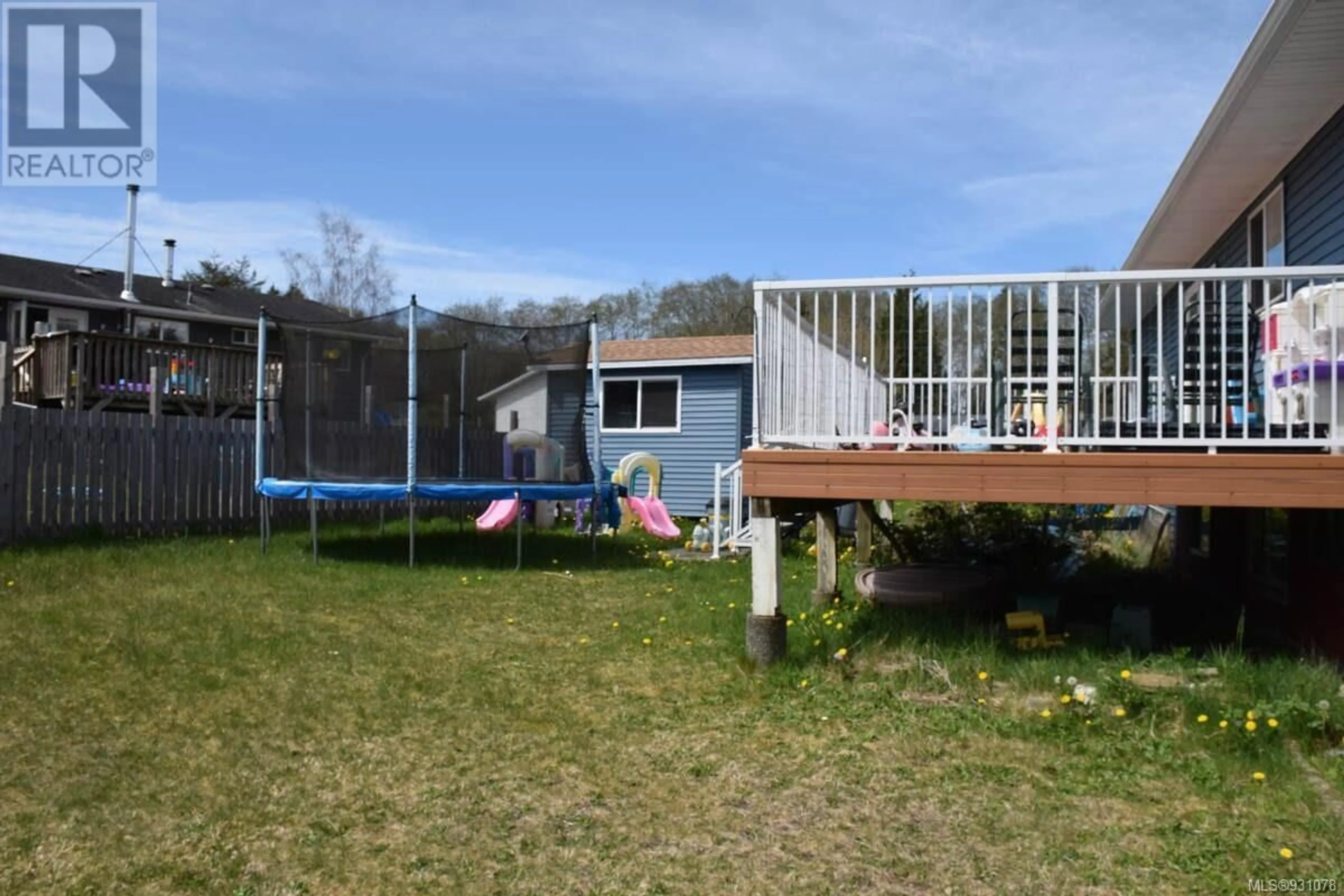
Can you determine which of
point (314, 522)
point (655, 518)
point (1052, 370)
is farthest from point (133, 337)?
point (1052, 370)

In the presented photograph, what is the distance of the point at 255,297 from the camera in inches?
1201

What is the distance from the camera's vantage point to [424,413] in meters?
A: 12.0

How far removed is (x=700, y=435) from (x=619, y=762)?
14.0 m

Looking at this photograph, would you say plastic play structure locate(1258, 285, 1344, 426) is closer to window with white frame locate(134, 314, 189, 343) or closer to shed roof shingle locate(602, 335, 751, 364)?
shed roof shingle locate(602, 335, 751, 364)

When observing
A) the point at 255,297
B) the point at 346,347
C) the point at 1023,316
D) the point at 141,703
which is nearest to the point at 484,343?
the point at 346,347

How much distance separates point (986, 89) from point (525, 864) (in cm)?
1223

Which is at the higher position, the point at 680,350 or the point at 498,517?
the point at 680,350

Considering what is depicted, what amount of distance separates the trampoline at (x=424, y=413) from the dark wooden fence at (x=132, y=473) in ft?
0.66

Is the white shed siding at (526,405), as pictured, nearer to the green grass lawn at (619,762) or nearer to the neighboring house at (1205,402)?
the neighboring house at (1205,402)

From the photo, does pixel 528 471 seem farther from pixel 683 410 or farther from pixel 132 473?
pixel 683 410

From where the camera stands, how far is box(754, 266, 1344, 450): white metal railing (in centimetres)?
540

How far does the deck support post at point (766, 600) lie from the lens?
6.10 m

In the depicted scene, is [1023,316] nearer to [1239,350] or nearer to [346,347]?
[1239,350]

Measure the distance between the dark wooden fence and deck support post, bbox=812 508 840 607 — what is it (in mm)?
5479
